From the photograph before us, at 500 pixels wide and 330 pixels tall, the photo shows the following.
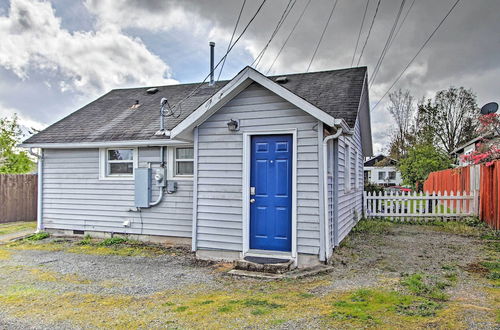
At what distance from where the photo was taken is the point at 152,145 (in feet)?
27.5

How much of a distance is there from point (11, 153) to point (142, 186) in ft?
53.8

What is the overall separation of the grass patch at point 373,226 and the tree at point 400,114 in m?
24.8

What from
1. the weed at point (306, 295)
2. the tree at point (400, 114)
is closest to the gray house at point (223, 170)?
the weed at point (306, 295)

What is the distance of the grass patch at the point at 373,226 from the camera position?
9.80 meters

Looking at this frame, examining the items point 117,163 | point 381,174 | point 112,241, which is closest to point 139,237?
point 112,241

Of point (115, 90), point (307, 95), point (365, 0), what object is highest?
point (365, 0)

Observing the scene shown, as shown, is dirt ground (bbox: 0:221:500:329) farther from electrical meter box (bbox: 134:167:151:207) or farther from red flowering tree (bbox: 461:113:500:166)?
red flowering tree (bbox: 461:113:500:166)

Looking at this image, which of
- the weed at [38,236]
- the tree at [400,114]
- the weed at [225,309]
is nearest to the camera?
the weed at [225,309]

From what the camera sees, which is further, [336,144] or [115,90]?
[115,90]

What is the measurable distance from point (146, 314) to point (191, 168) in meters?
4.47

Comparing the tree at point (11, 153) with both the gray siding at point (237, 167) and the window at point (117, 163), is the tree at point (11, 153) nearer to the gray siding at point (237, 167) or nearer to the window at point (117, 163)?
the window at point (117, 163)

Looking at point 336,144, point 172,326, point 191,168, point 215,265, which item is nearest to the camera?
point 172,326

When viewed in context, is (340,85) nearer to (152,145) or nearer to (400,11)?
(400,11)

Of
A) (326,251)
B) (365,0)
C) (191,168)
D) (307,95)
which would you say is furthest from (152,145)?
(365,0)
